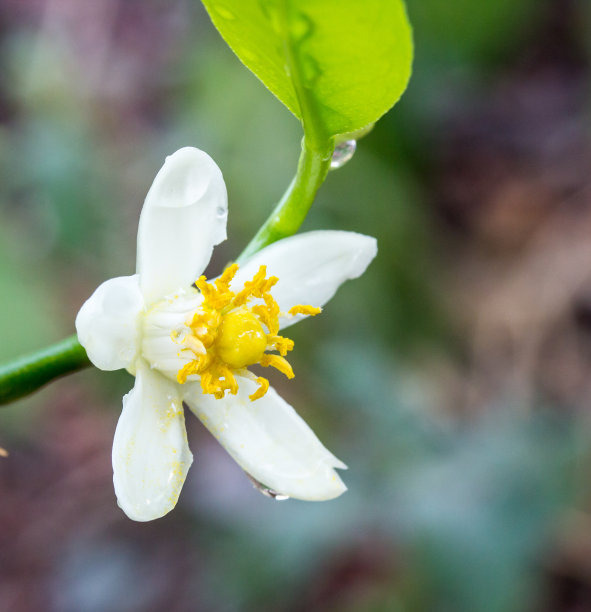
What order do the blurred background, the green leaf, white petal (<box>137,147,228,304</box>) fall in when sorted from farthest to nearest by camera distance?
the blurred background, white petal (<box>137,147,228,304</box>), the green leaf

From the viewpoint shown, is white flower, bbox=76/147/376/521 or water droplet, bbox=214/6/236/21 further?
white flower, bbox=76/147/376/521

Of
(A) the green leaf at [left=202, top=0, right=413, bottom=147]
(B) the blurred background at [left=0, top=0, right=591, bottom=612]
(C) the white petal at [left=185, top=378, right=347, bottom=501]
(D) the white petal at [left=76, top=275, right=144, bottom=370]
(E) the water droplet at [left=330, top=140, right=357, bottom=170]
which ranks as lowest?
(B) the blurred background at [left=0, top=0, right=591, bottom=612]

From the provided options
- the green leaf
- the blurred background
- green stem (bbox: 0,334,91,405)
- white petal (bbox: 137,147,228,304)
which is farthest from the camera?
the blurred background

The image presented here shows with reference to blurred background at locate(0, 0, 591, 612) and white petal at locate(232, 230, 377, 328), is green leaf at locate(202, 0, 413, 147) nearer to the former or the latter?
white petal at locate(232, 230, 377, 328)

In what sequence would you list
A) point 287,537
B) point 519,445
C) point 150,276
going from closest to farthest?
point 150,276 < point 287,537 < point 519,445

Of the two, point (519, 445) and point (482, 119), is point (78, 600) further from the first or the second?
point (482, 119)

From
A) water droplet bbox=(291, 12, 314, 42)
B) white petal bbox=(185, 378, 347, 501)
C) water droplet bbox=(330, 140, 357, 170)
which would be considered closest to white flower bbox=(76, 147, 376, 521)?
white petal bbox=(185, 378, 347, 501)

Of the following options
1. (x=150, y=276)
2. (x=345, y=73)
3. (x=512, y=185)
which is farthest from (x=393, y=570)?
(x=512, y=185)
